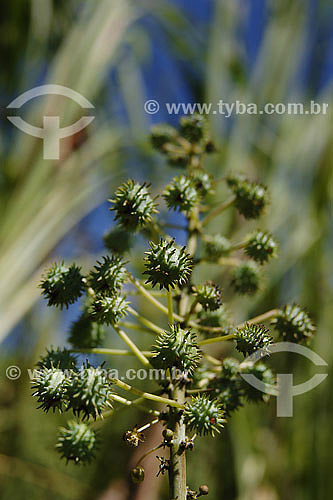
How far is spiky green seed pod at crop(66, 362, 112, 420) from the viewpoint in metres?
0.42

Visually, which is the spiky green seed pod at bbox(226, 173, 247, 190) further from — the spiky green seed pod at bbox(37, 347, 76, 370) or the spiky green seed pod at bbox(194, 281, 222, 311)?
the spiky green seed pod at bbox(37, 347, 76, 370)

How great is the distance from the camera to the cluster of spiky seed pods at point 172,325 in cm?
44

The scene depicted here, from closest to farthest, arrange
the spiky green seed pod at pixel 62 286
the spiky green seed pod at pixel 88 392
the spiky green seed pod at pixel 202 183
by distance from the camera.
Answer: the spiky green seed pod at pixel 88 392, the spiky green seed pod at pixel 62 286, the spiky green seed pod at pixel 202 183

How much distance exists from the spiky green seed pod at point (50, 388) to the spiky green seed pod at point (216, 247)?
293 millimetres

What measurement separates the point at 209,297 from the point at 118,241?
0.18 metres

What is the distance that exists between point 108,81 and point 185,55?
431 millimetres

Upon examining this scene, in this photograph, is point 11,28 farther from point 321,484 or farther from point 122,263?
point 321,484

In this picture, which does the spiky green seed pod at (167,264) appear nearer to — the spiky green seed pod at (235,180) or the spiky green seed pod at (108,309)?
the spiky green seed pod at (108,309)

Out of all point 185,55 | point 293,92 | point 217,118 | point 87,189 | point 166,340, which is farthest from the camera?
point 185,55

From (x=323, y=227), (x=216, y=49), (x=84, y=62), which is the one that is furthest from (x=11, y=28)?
(x=323, y=227)

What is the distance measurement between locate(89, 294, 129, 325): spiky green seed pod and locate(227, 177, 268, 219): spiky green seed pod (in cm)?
26

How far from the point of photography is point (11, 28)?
210 cm

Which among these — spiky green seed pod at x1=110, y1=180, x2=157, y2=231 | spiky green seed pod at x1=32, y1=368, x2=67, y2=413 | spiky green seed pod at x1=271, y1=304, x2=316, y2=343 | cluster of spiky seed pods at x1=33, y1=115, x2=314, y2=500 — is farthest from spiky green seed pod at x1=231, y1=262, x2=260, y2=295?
spiky green seed pod at x1=32, y1=368, x2=67, y2=413

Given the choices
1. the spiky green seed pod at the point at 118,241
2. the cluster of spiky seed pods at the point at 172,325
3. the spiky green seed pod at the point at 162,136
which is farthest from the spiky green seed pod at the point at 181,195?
the spiky green seed pod at the point at 162,136
